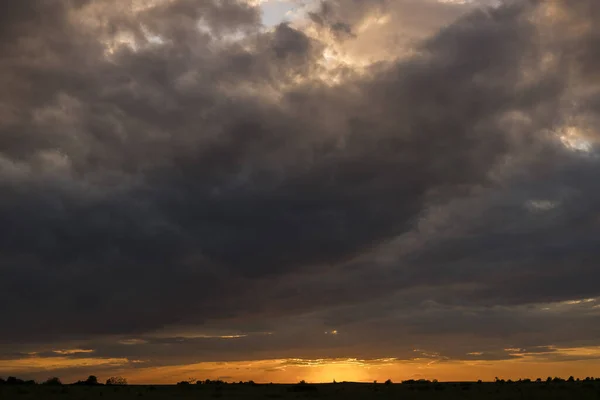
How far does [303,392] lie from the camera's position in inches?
3366

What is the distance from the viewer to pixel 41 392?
81938mm

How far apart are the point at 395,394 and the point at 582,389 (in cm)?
2630

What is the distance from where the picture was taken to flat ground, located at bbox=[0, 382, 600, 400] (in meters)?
79.2

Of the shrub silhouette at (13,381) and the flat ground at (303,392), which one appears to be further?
the shrub silhouette at (13,381)

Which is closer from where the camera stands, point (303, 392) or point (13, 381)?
point (303, 392)

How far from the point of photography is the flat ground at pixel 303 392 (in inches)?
3120

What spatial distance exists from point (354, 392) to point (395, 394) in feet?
19.1

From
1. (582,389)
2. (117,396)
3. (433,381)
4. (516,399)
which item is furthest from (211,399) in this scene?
(582,389)

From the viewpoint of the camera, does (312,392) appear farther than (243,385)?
No

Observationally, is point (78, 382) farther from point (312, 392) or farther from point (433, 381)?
point (433, 381)

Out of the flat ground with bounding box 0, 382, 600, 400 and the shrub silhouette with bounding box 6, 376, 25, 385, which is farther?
the shrub silhouette with bounding box 6, 376, 25, 385

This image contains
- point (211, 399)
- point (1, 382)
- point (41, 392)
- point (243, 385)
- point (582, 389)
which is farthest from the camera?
point (1, 382)

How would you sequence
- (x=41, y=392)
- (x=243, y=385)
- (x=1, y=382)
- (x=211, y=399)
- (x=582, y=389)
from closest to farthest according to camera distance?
(x=211, y=399), (x=41, y=392), (x=582, y=389), (x=243, y=385), (x=1, y=382)

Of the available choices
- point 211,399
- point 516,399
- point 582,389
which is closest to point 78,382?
point 211,399
